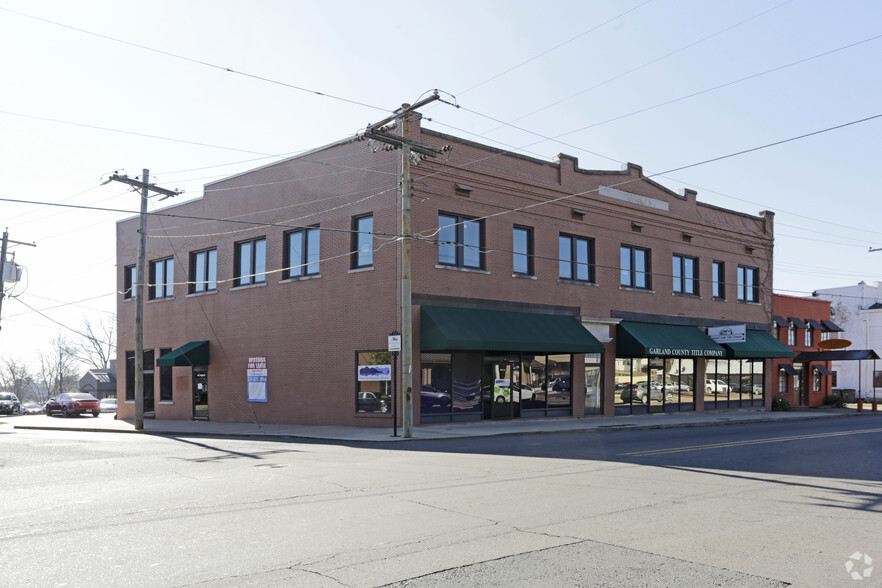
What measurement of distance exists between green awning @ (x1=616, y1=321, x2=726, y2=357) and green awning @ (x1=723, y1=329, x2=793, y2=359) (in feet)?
3.31

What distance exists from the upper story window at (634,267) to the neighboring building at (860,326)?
30775mm

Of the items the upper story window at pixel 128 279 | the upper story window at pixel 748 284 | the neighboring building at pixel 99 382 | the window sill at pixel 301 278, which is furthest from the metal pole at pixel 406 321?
the neighboring building at pixel 99 382

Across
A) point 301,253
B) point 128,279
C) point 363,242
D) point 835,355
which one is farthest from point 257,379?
point 835,355

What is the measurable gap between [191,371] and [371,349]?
11.7 meters

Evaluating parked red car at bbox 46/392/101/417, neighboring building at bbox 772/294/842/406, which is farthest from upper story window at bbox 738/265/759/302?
Answer: parked red car at bbox 46/392/101/417

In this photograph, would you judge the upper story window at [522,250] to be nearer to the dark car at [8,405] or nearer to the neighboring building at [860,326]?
the neighboring building at [860,326]

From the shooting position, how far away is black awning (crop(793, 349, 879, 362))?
128ft

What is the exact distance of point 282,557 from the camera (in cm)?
671

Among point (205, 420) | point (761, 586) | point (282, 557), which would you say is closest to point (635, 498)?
point (761, 586)

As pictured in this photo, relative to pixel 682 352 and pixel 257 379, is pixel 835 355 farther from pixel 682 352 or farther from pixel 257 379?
pixel 257 379

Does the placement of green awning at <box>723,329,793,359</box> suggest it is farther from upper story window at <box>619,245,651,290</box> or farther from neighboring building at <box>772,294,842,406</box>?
upper story window at <box>619,245,651,290</box>

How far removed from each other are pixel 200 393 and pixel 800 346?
33845 millimetres

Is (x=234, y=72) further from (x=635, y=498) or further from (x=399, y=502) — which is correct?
(x=635, y=498)

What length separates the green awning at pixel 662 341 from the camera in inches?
1167
